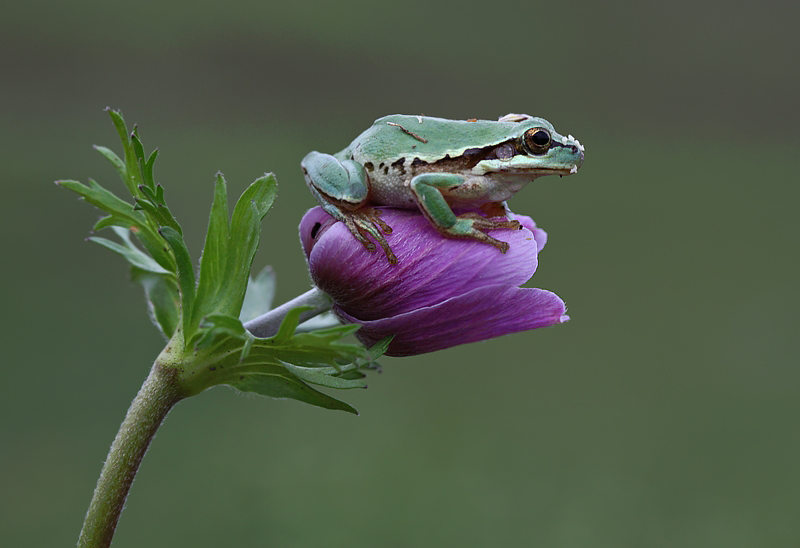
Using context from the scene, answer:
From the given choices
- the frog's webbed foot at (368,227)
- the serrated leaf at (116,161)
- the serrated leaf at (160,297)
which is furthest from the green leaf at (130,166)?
the frog's webbed foot at (368,227)

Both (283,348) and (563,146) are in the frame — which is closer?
(283,348)

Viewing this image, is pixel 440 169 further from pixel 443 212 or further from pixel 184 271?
pixel 184 271

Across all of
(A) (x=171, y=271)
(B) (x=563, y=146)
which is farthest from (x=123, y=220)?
(B) (x=563, y=146)

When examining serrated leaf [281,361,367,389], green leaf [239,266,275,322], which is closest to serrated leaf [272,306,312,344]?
serrated leaf [281,361,367,389]

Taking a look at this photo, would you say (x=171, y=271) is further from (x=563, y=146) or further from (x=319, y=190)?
(x=563, y=146)

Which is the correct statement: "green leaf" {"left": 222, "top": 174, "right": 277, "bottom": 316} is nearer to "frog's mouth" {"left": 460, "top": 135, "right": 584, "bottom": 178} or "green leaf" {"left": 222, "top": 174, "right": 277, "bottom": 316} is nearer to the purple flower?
the purple flower

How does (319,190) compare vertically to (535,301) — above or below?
above
